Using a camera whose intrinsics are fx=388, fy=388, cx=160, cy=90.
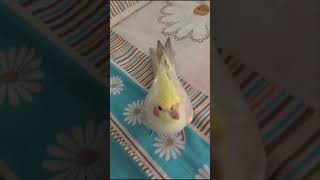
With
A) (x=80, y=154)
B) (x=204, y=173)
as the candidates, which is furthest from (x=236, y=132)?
(x=80, y=154)

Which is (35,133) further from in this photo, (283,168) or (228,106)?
(283,168)

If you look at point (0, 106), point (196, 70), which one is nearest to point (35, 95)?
point (0, 106)

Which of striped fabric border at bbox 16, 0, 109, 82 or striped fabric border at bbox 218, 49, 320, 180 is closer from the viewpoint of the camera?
striped fabric border at bbox 16, 0, 109, 82

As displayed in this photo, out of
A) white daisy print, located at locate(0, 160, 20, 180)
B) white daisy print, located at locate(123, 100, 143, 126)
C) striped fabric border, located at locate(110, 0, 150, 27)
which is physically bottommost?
white daisy print, located at locate(0, 160, 20, 180)

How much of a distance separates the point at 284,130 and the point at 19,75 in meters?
0.38

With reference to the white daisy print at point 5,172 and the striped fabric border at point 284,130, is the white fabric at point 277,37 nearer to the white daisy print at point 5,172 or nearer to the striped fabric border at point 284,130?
the striped fabric border at point 284,130

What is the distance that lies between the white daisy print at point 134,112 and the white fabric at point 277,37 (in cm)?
12

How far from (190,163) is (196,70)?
0.32 ft

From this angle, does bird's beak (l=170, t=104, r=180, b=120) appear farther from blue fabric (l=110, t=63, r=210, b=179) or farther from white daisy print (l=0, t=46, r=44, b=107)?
white daisy print (l=0, t=46, r=44, b=107)

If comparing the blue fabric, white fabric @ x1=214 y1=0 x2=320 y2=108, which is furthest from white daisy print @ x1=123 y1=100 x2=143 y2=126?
white fabric @ x1=214 y1=0 x2=320 y2=108

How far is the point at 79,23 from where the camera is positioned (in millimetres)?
409

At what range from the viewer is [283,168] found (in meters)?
0.54

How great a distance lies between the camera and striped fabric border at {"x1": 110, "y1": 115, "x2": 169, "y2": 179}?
394 millimetres

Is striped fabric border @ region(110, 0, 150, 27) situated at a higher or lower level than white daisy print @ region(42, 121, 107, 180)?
higher
